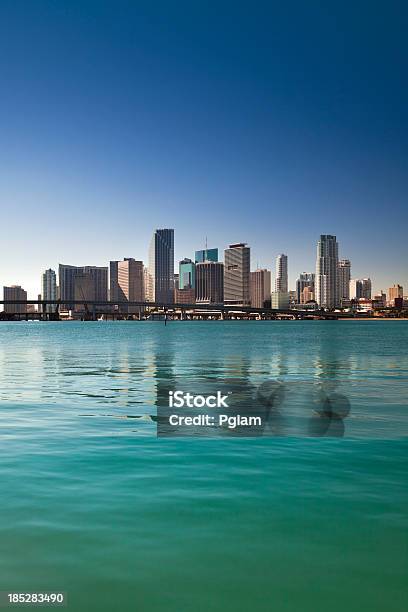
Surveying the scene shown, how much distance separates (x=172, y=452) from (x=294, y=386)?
16504 mm

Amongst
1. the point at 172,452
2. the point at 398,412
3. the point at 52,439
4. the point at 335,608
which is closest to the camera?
the point at 335,608

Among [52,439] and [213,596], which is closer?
[213,596]

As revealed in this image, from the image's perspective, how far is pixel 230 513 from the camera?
950 cm

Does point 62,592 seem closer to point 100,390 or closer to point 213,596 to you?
point 213,596

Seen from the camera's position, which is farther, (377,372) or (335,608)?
(377,372)

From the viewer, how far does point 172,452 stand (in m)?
14.0

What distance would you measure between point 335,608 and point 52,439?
34.1 ft

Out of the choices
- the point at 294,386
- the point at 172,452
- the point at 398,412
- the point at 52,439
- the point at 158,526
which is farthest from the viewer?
the point at 294,386

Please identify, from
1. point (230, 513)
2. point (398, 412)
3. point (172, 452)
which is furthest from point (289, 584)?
point (398, 412)

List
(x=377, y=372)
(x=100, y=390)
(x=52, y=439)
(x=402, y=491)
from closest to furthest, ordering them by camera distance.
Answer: (x=402, y=491)
(x=52, y=439)
(x=100, y=390)
(x=377, y=372)

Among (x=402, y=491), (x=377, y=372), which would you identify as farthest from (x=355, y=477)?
(x=377, y=372)

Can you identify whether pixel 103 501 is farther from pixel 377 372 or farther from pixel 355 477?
pixel 377 372

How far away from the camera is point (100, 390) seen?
27.5 meters

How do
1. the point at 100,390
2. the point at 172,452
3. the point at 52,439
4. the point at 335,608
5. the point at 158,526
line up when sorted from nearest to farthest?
1. the point at 335,608
2. the point at 158,526
3. the point at 172,452
4. the point at 52,439
5. the point at 100,390
